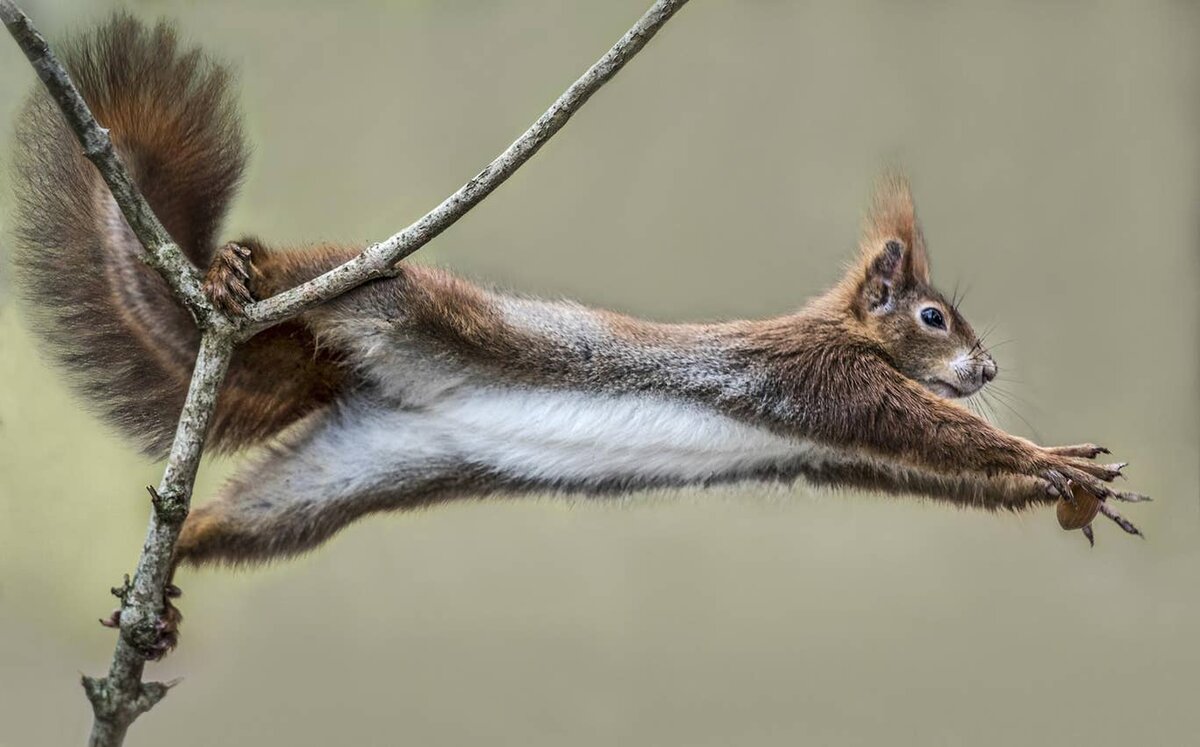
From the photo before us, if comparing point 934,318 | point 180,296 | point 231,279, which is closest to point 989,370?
point 934,318

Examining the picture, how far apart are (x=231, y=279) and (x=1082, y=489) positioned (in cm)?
183

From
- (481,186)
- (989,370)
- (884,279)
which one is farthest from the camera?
(884,279)

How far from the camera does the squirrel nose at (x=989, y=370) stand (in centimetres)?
299

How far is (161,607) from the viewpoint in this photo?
85.2 inches

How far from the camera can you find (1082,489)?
2.53m

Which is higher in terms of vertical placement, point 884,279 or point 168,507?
point 884,279

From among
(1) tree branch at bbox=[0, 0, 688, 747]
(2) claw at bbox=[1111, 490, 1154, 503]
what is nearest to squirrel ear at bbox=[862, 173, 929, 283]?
(2) claw at bbox=[1111, 490, 1154, 503]

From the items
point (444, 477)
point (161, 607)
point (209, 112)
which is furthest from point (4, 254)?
point (444, 477)

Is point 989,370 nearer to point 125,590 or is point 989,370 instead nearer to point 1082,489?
point 1082,489

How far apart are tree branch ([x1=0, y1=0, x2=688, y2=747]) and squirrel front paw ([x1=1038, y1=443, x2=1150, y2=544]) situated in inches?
52.1

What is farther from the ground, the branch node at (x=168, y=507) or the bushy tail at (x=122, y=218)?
the bushy tail at (x=122, y=218)

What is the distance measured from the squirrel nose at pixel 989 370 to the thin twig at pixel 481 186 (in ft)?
4.76

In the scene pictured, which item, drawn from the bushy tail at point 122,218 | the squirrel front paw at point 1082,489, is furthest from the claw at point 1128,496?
the bushy tail at point 122,218

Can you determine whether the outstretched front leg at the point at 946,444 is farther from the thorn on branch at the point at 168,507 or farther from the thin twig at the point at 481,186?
the thorn on branch at the point at 168,507
